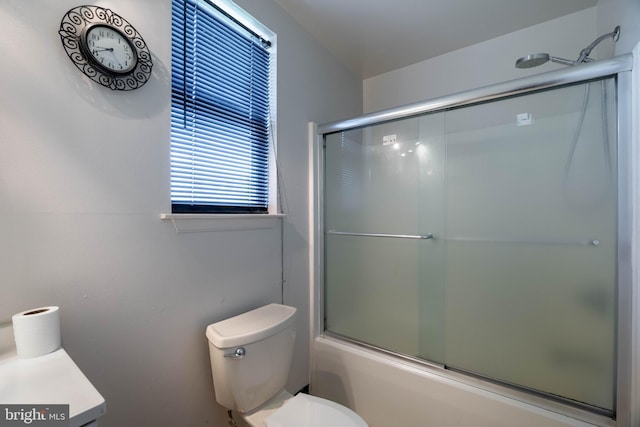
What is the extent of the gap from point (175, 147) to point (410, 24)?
5.32 feet

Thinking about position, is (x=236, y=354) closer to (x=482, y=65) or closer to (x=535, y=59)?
(x=535, y=59)

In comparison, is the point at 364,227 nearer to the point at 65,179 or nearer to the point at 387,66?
the point at 387,66

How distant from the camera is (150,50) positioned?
105 cm

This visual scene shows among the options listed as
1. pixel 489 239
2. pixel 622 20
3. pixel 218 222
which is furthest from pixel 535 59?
pixel 218 222

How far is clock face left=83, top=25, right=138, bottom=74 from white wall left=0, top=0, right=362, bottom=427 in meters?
0.07

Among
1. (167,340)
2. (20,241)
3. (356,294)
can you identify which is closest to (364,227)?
(356,294)

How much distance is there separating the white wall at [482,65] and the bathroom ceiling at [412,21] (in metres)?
0.06

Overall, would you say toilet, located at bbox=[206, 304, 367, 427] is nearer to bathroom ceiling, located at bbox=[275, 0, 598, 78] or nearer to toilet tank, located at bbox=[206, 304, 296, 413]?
toilet tank, located at bbox=[206, 304, 296, 413]

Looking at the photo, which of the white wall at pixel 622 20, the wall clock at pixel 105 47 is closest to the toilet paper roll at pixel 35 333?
the wall clock at pixel 105 47

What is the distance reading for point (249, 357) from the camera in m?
1.11

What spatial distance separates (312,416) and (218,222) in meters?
0.91

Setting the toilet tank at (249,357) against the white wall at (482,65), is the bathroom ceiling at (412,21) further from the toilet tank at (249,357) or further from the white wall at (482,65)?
the toilet tank at (249,357)

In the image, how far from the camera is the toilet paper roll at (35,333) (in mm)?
697

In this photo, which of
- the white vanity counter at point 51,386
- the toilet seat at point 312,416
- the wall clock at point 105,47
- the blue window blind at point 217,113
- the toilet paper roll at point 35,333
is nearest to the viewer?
the white vanity counter at point 51,386
